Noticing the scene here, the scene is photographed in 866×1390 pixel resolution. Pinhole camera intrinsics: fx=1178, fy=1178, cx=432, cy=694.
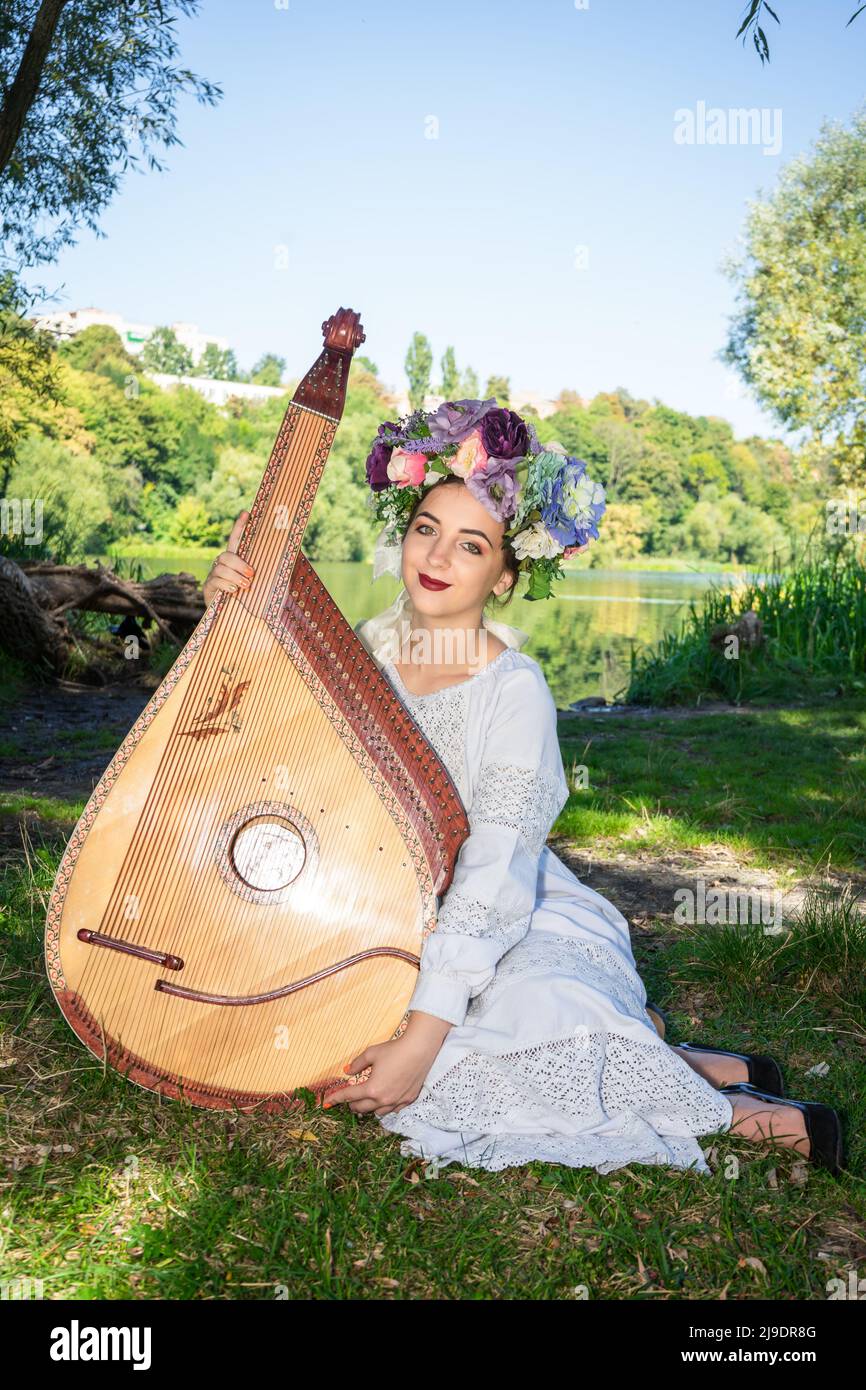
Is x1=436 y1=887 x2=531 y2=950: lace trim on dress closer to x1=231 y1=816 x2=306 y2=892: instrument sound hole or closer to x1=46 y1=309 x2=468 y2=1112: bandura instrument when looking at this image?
x1=46 y1=309 x2=468 y2=1112: bandura instrument

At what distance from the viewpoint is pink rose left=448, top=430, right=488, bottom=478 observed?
8.40ft

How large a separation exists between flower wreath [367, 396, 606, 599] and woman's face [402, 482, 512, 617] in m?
0.04

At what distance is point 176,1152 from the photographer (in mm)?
2275

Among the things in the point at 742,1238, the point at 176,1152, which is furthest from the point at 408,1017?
the point at 742,1238

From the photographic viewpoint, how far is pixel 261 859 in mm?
2240

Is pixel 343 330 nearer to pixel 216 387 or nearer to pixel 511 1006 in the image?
pixel 511 1006

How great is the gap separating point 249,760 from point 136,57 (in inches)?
300

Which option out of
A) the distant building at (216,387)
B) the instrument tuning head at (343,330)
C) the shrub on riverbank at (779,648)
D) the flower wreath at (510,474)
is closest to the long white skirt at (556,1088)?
the flower wreath at (510,474)

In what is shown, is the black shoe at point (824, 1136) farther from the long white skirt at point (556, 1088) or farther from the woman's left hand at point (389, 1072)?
the woman's left hand at point (389, 1072)

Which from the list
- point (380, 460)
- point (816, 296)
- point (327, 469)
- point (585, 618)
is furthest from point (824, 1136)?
point (327, 469)

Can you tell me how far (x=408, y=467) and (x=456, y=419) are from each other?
0.15 m

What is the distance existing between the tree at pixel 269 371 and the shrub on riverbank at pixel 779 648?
64888 mm

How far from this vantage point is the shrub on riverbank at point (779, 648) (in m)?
8.99
